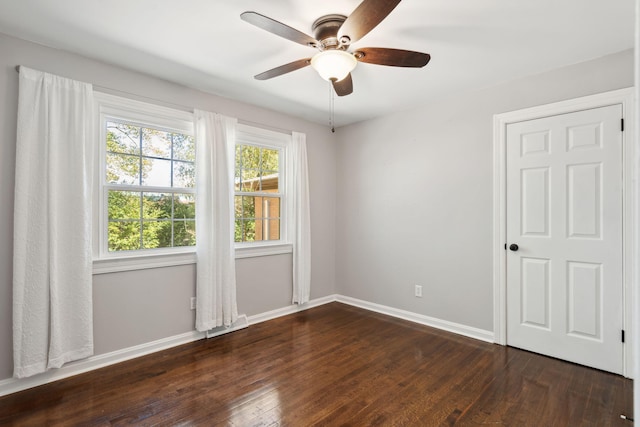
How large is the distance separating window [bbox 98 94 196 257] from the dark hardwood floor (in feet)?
3.43

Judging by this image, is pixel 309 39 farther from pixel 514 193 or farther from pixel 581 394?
pixel 581 394

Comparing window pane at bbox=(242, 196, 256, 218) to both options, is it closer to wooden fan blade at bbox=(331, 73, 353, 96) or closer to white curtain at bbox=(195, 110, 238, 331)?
white curtain at bbox=(195, 110, 238, 331)

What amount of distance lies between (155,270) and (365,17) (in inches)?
104

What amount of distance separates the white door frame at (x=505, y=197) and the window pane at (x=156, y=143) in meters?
3.17

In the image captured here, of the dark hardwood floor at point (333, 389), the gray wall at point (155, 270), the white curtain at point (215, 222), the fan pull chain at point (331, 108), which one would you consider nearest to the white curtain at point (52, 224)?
the gray wall at point (155, 270)

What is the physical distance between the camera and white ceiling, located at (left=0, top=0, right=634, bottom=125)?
1922 millimetres

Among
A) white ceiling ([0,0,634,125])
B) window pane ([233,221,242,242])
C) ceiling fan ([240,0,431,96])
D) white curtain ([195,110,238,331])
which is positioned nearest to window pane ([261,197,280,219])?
window pane ([233,221,242,242])

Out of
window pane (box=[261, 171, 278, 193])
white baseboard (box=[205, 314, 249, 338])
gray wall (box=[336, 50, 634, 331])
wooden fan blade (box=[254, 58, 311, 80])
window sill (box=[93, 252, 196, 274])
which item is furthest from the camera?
window pane (box=[261, 171, 278, 193])

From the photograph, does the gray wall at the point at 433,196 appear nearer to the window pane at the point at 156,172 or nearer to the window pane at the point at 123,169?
the window pane at the point at 156,172

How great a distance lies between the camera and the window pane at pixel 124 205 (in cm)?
276

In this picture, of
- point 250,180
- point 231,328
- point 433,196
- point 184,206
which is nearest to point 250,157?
point 250,180

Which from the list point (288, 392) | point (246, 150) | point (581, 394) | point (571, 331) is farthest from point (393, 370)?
point (246, 150)

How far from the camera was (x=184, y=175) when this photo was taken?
317 cm

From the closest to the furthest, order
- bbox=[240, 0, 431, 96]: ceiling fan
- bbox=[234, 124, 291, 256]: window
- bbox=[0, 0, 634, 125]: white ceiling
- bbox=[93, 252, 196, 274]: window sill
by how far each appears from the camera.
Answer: bbox=[240, 0, 431, 96]: ceiling fan, bbox=[0, 0, 634, 125]: white ceiling, bbox=[93, 252, 196, 274]: window sill, bbox=[234, 124, 291, 256]: window
